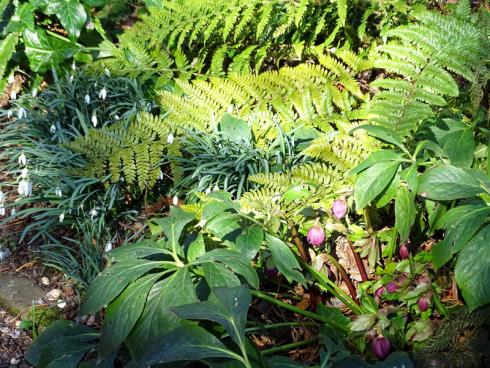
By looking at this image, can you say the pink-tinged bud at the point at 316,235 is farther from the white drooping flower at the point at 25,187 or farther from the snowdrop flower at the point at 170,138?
the white drooping flower at the point at 25,187

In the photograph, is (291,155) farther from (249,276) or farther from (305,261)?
(249,276)

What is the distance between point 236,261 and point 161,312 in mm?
262

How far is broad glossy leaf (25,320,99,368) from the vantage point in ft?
6.75

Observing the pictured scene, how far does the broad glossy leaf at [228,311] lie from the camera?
167 cm

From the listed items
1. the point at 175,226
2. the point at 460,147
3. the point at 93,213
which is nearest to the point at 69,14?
the point at 93,213

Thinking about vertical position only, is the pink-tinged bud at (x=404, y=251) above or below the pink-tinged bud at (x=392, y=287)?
above

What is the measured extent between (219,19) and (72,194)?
1.27 meters

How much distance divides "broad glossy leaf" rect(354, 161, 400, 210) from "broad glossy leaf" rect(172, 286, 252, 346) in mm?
516

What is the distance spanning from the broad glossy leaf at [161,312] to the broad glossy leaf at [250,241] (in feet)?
0.69

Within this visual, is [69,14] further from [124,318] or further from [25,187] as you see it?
[124,318]

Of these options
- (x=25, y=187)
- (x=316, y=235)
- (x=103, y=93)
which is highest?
(x=103, y=93)

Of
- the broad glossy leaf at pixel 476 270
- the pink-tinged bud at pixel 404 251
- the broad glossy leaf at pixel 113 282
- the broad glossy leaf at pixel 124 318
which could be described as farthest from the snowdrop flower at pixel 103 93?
the broad glossy leaf at pixel 476 270

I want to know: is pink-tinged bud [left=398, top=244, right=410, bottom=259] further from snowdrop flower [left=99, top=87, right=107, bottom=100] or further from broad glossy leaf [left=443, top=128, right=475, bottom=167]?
snowdrop flower [left=99, top=87, right=107, bottom=100]

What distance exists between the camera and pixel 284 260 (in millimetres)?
2078
